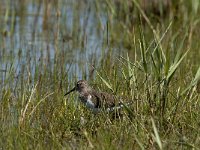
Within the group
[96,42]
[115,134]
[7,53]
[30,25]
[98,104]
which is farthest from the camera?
[30,25]

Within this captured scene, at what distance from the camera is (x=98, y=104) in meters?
6.70

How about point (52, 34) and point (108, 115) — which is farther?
point (52, 34)

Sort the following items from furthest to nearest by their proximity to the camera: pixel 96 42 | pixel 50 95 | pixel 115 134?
pixel 96 42
pixel 50 95
pixel 115 134

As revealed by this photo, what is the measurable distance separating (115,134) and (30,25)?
21.8 ft

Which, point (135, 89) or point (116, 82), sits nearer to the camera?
point (135, 89)

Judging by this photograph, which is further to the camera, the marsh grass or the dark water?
the dark water

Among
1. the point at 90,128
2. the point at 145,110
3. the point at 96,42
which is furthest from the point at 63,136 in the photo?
the point at 96,42

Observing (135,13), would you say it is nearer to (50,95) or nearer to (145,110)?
(50,95)

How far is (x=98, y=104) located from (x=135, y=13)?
506 centimetres

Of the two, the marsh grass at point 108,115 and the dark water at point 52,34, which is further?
the dark water at point 52,34

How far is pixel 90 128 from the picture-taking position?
6.11m

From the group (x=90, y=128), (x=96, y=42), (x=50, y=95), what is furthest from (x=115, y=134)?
(x=96, y=42)

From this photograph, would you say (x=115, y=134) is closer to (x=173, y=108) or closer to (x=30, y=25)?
(x=173, y=108)

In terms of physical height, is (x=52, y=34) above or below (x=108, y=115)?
above
